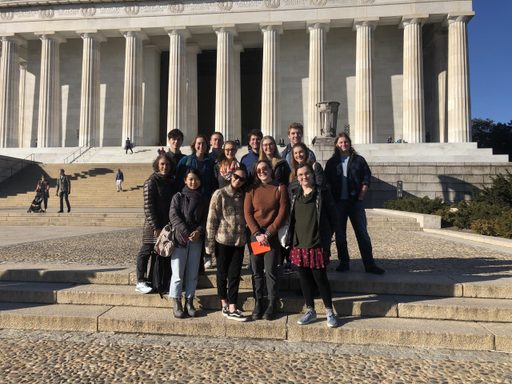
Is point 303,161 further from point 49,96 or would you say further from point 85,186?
point 49,96

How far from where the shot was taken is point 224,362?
14.6ft

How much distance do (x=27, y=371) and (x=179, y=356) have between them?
152cm

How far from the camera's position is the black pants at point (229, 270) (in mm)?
5480

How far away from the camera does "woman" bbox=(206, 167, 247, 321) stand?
546cm

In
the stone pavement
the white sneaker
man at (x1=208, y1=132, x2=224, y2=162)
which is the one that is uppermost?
man at (x1=208, y1=132, x2=224, y2=162)

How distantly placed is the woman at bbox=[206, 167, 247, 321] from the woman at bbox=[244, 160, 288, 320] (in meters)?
0.18

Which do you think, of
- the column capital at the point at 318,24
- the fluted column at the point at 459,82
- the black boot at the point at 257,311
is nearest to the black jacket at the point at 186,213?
the black boot at the point at 257,311

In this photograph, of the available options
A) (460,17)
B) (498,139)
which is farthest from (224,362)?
(498,139)

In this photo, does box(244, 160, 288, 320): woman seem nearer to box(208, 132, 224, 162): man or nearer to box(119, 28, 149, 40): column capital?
box(208, 132, 224, 162): man

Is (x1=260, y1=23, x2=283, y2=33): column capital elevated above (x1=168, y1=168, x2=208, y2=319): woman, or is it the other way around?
(x1=260, y1=23, x2=283, y2=33): column capital

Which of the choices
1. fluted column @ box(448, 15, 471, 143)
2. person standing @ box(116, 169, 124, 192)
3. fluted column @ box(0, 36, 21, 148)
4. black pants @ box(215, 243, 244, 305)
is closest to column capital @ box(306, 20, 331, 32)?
fluted column @ box(448, 15, 471, 143)

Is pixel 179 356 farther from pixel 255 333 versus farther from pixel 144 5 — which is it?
pixel 144 5

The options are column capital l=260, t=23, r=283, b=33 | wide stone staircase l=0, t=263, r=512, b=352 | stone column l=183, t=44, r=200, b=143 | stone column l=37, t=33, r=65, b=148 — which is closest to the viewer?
wide stone staircase l=0, t=263, r=512, b=352

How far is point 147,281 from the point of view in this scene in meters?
6.23
